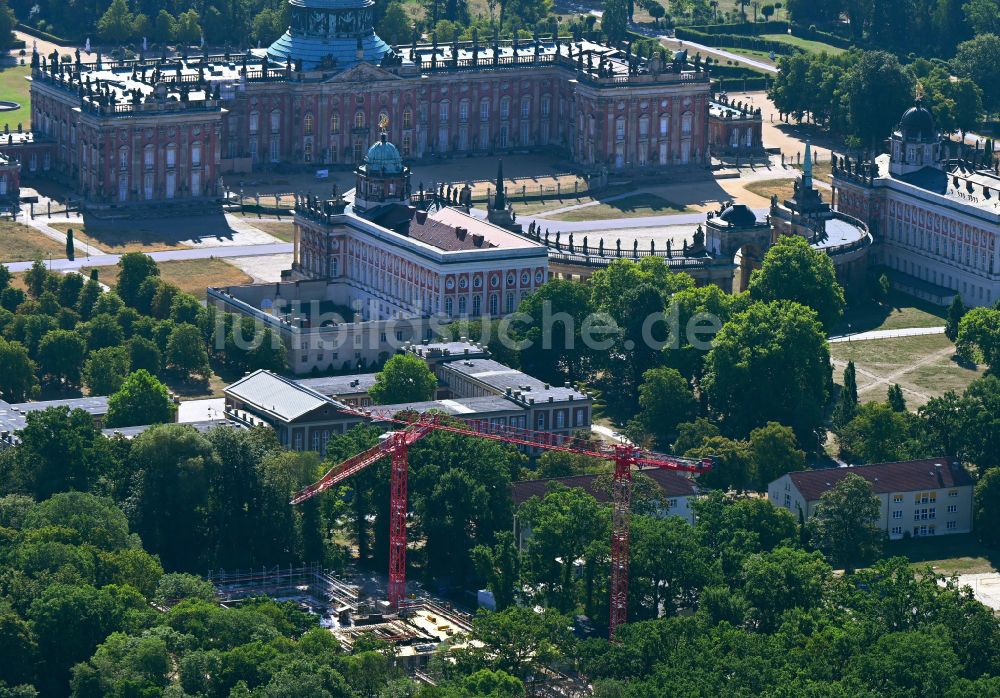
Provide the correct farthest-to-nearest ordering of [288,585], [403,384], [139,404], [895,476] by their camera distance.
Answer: [403,384] → [139,404] → [895,476] → [288,585]

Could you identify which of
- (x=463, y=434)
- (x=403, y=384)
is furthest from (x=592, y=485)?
(x=403, y=384)

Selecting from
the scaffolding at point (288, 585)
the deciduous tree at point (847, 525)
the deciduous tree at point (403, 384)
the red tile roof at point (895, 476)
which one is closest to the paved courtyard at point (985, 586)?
the deciduous tree at point (847, 525)

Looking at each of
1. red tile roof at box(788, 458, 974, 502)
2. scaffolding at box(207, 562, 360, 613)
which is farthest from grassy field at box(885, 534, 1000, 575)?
scaffolding at box(207, 562, 360, 613)

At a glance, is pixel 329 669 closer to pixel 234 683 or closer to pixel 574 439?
pixel 234 683

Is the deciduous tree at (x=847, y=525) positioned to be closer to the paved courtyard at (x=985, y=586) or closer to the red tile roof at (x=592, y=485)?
the paved courtyard at (x=985, y=586)

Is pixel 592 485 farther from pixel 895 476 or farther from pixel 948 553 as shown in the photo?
pixel 948 553

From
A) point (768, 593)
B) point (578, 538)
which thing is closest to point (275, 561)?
point (578, 538)
